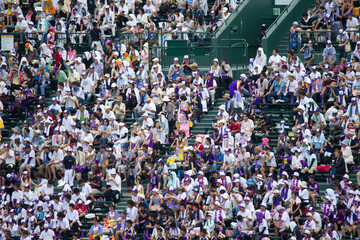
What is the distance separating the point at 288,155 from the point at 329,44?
5971 mm

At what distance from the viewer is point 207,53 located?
3697 cm

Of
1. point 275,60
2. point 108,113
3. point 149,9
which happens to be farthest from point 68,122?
point 275,60

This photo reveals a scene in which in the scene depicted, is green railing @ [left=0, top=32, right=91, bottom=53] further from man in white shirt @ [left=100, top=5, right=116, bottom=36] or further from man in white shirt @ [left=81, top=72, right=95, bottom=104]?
man in white shirt @ [left=81, top=72, right=95, bottom=104]

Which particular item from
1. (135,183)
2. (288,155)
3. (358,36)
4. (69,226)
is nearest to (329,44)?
(358,36)

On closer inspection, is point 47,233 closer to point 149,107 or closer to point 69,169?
point 69,169

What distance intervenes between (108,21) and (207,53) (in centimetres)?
476

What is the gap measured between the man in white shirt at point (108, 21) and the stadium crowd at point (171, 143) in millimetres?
50

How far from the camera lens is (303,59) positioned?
3581cm

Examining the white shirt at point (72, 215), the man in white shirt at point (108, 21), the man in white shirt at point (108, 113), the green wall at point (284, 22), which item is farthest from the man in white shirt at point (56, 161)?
the green wall at point (284, 22)

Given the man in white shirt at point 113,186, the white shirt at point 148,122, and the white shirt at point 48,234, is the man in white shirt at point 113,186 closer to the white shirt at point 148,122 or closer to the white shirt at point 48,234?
the white shirt at point 48,234

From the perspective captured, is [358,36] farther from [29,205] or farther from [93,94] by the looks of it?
[29,205]

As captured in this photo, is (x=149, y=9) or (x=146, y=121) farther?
(x=149, y=9)

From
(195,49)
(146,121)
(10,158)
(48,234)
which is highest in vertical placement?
(195,49)

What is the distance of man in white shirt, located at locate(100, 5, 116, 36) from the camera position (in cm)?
3873
